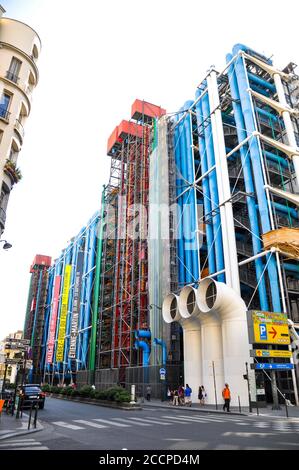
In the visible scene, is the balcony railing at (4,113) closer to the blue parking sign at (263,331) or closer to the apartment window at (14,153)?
the apartment window at (14,153)

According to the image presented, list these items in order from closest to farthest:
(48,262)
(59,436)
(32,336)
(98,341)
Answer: (59,436) < (98,341) < (32,336) < (48,262)

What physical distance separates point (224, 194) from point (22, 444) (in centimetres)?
2991

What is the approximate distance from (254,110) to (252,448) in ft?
118

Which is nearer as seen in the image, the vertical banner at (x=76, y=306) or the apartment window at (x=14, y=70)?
the apartment window at (x=14, y=70)

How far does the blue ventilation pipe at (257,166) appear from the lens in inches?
1152

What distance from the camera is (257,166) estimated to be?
34188 millimetres

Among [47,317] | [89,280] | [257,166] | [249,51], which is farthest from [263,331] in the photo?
[47,317]

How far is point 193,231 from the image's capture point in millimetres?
40125

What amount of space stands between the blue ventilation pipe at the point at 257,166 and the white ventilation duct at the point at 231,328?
13.9ft

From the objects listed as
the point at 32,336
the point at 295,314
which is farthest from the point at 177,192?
the point at 32,336

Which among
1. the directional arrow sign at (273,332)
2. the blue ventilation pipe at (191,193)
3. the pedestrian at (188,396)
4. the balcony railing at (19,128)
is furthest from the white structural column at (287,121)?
the balcony railing at (19,128)

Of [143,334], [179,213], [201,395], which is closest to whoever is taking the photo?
[201,395]

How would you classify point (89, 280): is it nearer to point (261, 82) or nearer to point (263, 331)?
point (261, 82)
